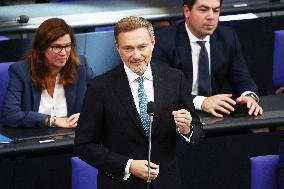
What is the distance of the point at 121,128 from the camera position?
3.18 m

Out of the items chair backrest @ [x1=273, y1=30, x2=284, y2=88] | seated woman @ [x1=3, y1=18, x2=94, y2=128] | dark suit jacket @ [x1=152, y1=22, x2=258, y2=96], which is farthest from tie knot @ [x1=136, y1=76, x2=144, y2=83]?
chair backrest @ [x1=273, y1=30, x2=284, y2=88]

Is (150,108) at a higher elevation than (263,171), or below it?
higher

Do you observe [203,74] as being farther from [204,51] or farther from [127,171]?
[127,171]

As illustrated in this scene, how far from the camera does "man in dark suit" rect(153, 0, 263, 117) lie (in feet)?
15.9

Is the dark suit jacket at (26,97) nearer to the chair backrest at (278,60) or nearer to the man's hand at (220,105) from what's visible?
the man's hand at (220,105)

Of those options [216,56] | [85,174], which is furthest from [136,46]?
[216,56]

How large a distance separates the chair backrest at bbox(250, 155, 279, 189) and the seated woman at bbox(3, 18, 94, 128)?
3.89 ft

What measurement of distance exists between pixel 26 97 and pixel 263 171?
1.57 m

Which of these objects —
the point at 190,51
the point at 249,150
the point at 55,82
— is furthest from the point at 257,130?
the point at 55,82

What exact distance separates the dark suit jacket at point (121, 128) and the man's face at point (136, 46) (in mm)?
124

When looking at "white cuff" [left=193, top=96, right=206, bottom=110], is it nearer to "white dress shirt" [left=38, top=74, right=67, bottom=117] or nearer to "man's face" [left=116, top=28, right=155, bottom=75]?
"white dress shirt" [left=38, top=74, right=67, bottom=117]

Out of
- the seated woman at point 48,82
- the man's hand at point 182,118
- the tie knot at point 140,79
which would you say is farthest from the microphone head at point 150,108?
the seated woman at point 48,82

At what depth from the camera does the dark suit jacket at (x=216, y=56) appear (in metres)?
4.91

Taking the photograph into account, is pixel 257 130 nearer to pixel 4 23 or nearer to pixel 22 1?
pixel 4 23
